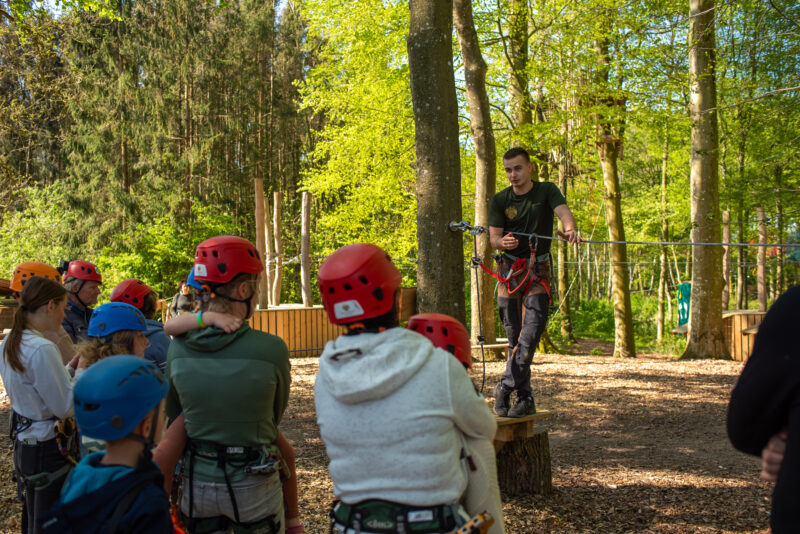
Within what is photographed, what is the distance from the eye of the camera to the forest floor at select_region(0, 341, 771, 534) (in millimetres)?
4969

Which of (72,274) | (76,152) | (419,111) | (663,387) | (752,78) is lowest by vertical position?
(663,387)

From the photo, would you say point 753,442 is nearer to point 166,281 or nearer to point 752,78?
point 752,78

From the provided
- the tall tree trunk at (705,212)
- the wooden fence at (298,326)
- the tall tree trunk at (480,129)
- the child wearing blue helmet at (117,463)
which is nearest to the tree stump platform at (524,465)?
the child wearing blue helmet at (117,463)

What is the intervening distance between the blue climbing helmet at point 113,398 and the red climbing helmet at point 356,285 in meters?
0.63

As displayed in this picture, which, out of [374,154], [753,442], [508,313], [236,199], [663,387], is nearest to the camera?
[753,442]

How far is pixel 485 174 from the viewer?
12867 millimetres

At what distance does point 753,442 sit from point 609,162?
1527 centimetres

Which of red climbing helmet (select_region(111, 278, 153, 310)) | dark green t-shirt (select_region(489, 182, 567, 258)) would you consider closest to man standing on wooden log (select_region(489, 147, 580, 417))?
dark green t-shirt (select_region(489, 182, 567, 258))

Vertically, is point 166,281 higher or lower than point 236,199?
lower

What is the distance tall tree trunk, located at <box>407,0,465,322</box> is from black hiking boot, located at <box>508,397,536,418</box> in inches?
32.8

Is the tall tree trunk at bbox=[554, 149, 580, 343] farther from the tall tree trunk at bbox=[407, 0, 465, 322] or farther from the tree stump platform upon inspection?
the tall tree trunk at bbox=[407, 0, 465, 322]

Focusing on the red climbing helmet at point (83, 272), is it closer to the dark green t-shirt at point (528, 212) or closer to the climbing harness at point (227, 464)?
the climbing harness at point (227, 464)

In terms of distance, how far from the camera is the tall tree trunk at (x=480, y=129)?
12.0 m

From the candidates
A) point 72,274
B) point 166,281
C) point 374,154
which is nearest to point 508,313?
point 72,274
